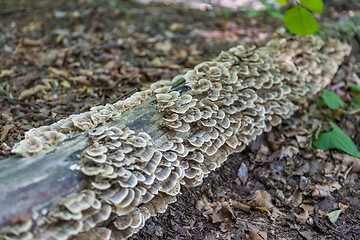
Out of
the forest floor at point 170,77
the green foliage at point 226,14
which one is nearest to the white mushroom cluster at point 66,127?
the forest floor at point 170,77

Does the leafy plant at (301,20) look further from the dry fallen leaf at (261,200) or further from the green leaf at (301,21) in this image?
the dry fallen leaf at (261,200)

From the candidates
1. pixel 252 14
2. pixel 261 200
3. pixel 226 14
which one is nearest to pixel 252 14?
pixel 252 14

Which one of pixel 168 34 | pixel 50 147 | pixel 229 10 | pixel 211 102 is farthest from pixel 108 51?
pixel 229 10

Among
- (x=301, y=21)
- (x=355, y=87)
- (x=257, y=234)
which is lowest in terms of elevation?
(x=257, y=234)

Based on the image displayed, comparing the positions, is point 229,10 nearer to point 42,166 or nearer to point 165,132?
point 165,132

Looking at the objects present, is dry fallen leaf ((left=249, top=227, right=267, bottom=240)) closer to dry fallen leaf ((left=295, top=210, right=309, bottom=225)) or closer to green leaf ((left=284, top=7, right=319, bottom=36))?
dry fallen leaf ((left=295, top=210, right=309, bottom=225))

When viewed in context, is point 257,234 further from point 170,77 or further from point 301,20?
point 170,77

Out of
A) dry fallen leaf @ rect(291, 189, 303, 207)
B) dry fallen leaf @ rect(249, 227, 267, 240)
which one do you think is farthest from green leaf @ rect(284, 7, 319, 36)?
Answer: dry fallen leaf @ rect(249, 227, 267, 240)
